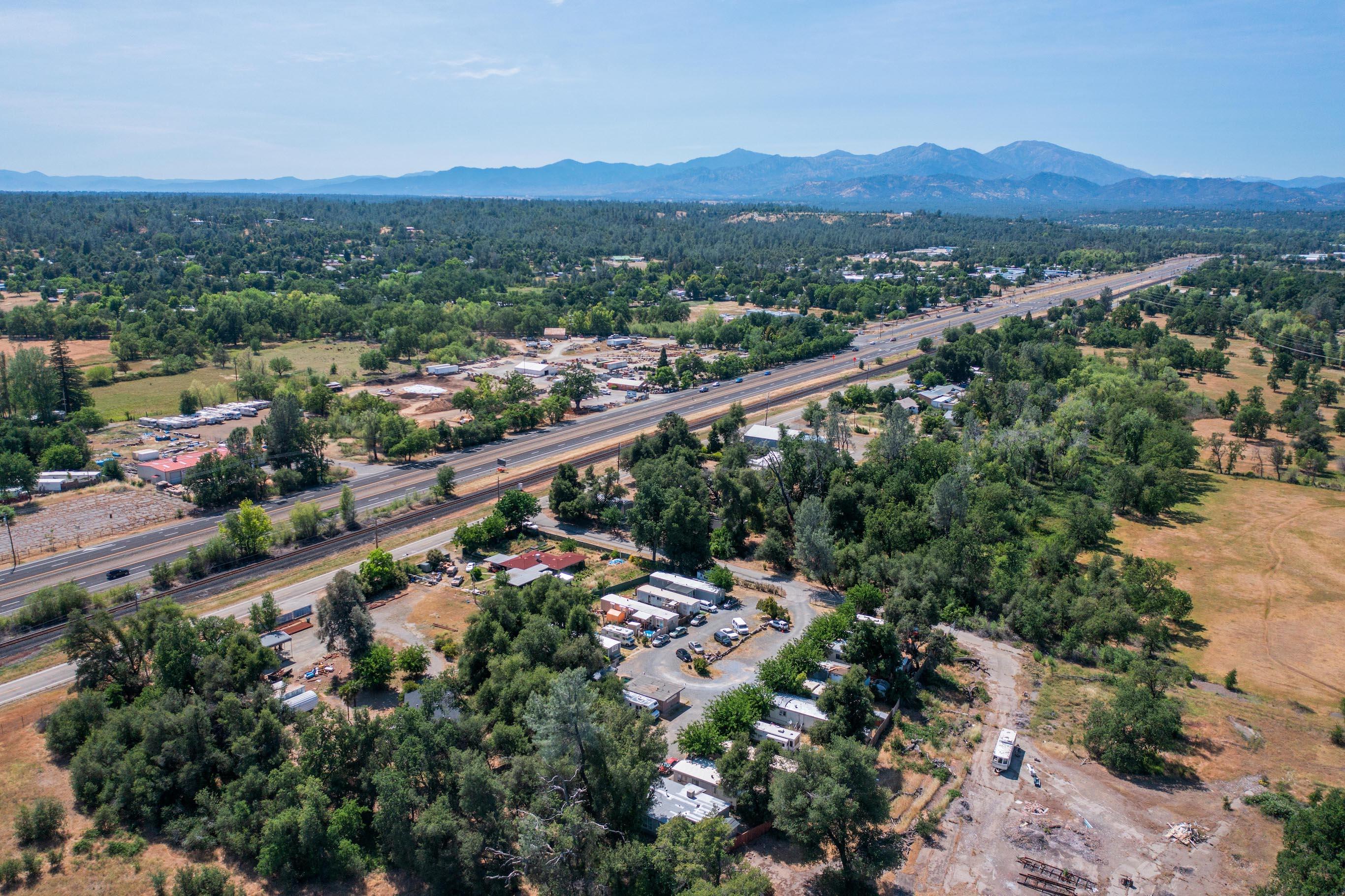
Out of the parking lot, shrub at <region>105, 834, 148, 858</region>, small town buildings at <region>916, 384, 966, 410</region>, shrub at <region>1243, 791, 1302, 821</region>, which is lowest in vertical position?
shrub at <region>105, 834, 148, 858</region>

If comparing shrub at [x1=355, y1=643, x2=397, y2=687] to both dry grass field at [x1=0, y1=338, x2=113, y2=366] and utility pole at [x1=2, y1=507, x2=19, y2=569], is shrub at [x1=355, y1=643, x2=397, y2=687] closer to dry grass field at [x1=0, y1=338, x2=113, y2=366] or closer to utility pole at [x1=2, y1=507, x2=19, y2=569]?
utility pole at [x1=2, y1=507, x2=19, y2=569]

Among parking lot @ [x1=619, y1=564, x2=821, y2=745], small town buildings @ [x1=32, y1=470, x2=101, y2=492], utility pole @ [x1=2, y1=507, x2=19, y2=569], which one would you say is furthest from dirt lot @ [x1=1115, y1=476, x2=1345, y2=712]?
small town buildings @ [x1=32, y1=470, x2=101, y2=492]

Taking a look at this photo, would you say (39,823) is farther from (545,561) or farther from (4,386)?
(4,386)

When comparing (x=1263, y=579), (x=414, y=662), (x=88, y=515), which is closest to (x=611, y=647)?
(x=414, y=662)

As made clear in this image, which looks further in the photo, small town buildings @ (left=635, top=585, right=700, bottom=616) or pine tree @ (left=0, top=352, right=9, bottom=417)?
pine tree @ (left=0, top=352, right=9, bottom=417)

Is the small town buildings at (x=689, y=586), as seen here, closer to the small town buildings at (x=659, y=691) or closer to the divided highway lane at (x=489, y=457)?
the small town buildings at (x=659, y=691)

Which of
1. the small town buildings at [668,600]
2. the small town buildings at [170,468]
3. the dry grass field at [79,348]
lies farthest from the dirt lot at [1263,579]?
the dry grass field at [79,348]

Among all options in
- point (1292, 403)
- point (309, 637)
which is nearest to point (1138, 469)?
point (1292, 403)
